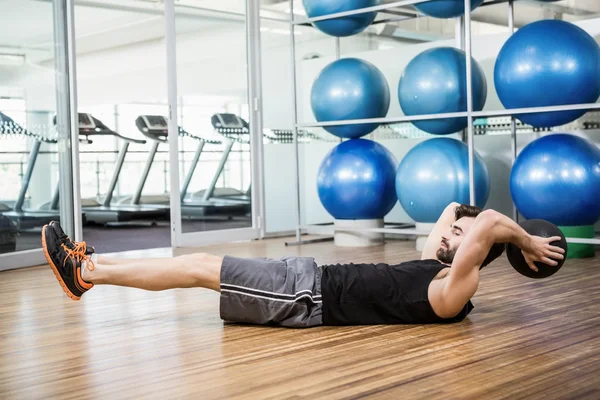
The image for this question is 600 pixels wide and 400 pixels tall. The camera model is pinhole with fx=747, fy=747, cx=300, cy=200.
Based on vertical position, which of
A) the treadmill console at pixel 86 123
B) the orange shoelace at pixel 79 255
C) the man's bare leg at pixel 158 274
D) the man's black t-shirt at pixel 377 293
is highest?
the treadmill console at pixel 86 123

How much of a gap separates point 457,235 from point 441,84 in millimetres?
2376

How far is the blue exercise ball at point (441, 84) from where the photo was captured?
500 cm

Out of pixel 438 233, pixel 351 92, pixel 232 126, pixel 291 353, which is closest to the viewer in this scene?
pixel 291 353

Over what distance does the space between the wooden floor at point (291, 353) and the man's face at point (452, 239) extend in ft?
0.91

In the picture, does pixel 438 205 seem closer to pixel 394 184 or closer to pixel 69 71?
pixel 394 184

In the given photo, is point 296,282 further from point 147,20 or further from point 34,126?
point 147,20

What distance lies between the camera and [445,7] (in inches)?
200

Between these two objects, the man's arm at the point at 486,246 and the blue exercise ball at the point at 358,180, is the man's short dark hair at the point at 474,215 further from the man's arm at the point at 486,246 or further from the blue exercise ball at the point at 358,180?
the blue exercise ball at the point at 358,180

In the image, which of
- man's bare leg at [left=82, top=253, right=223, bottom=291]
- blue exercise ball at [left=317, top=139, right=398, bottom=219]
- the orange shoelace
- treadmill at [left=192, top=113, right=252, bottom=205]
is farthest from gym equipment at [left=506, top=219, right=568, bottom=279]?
treadmill at [left=192, top=113, right=252, bottom=205]

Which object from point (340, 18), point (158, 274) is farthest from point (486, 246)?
point (340, 18)

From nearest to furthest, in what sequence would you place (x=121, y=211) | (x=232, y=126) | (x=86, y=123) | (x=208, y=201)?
(x=208, y=201)
(x=232, y=126)
(x=86, y=123)
(x=121, y=211)

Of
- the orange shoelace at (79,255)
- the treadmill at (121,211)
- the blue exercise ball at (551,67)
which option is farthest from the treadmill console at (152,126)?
the orange shoelace at (79,255)

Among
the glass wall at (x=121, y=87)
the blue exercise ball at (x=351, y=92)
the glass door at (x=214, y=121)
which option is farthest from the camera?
the glass wall at (x=121, y=87)

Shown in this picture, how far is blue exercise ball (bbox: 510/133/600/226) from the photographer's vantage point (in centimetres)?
445
